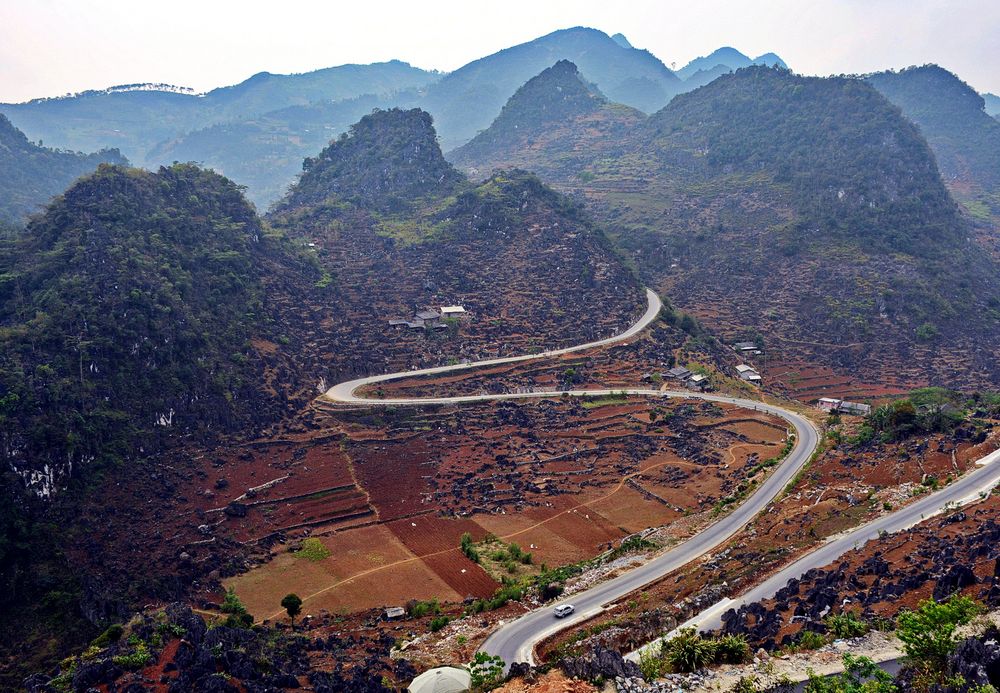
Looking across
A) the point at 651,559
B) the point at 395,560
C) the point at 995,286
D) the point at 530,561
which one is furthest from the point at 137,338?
the point at 995,286

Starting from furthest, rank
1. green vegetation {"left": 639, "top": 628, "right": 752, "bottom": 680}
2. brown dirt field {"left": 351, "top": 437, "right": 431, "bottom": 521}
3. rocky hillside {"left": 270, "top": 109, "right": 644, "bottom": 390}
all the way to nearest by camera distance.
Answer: rocky hillside {"left": 270, "top": 109, "right": 644, "bottom": 390} → brown dirt field {"left": 351, "top": 437, "right": 431, "bottom": 521} → green vegetation {"left": 639, "top": 628, "right": 752, "bottom": 680}

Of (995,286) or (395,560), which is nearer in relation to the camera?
(395,560)

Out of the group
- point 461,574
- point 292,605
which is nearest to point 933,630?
point 461,574

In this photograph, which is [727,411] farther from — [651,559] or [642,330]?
[651,559]

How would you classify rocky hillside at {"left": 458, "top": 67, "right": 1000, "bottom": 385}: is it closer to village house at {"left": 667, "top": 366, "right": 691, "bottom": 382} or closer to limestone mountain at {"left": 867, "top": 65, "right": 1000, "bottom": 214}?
village house at {"left": 667, "top": 366, "right": 691, "bottom": 382}

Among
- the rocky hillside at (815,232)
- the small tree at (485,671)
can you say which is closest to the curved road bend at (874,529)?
the small tree at (485,671)

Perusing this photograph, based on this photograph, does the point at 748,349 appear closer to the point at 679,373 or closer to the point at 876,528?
the point at 679,373

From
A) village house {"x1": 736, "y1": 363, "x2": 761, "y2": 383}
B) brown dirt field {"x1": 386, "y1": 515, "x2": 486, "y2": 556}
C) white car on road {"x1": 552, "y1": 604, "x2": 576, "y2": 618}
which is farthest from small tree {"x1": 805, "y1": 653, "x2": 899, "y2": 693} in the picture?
village house {"x1": 736, "y1": 363, "x2": 761, "y2": 383}
